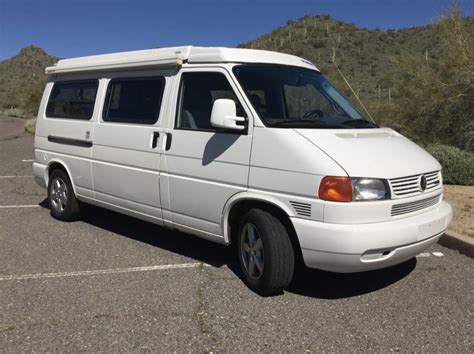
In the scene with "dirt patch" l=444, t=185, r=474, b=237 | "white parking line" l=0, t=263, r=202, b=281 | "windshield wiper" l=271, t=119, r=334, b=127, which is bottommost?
"white parking line" l=0, t=263, r=202, b=281

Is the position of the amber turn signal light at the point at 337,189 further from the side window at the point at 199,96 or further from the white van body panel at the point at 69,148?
the white van body panel at the point at 69,148

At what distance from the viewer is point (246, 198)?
4.51m

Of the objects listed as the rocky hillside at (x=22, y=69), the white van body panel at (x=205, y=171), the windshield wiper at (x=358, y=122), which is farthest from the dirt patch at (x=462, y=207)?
the rocky hillside at (x=22, y=69)

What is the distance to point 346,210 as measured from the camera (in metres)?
3.95

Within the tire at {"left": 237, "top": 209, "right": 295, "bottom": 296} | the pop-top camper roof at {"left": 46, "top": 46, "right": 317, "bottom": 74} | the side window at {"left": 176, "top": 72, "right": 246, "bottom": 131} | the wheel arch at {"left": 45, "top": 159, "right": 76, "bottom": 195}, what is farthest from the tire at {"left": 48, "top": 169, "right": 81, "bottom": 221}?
the tire at {"left": 237, "top": 209, "right": 295, "bottom": 296}

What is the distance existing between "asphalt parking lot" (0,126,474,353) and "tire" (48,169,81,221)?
70 cm

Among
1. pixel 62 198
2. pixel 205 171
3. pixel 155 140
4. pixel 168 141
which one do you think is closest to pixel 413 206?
pixel 205 171

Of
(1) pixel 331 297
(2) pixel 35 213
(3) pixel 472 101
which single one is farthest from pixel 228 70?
(3) pixel 472 101

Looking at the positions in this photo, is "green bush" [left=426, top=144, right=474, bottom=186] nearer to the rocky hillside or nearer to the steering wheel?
the steering wheel

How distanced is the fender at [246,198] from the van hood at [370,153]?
Result: 57 cm

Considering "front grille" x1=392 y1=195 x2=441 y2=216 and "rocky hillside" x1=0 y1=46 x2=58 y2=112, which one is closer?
"front grille" x1=392 y1=195 x2=441 y2=216

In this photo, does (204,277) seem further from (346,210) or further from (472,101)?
(472,101)

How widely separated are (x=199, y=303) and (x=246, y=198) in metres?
0.98

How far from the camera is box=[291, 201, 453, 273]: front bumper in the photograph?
3965mm
